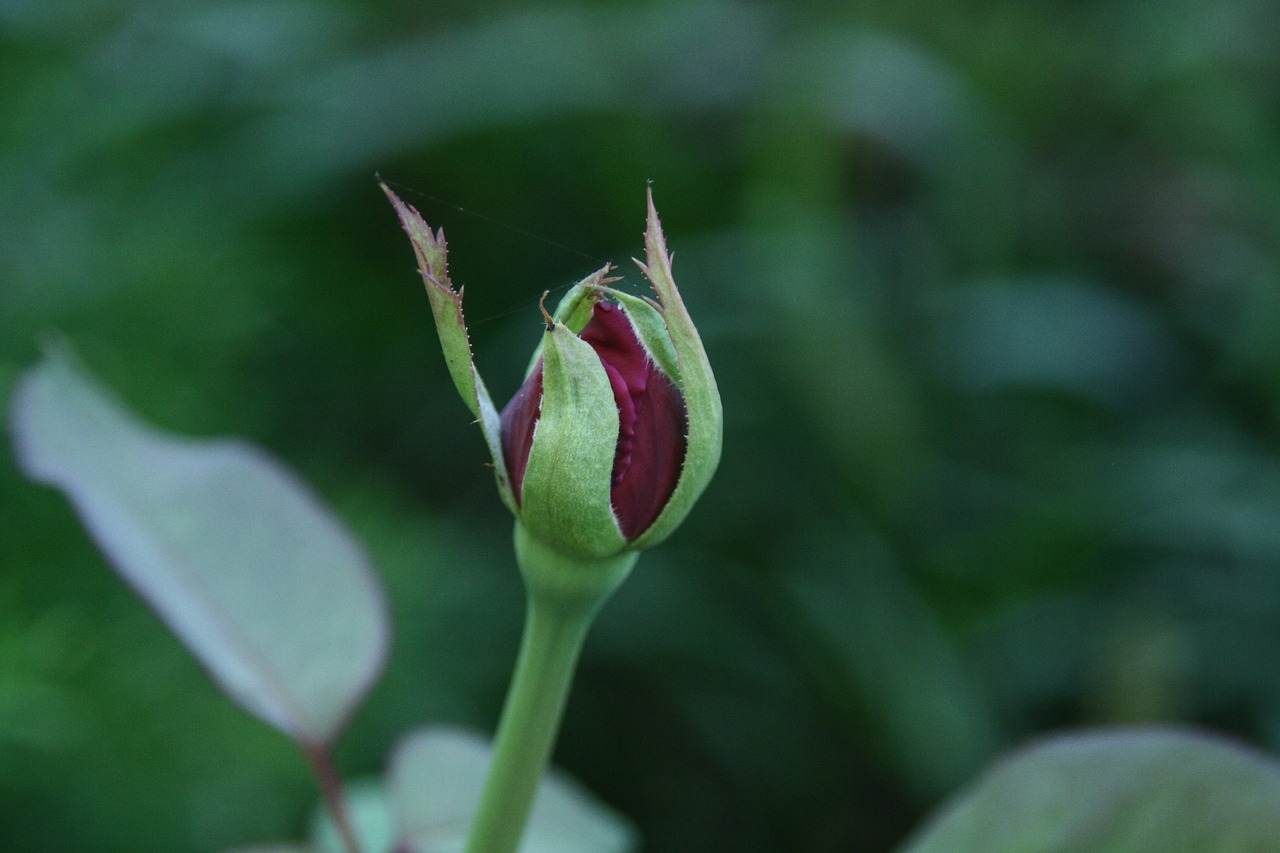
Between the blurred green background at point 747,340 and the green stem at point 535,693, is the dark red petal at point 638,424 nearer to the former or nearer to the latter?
the green stem at point 535,693

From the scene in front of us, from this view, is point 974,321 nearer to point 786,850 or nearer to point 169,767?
point 786,850

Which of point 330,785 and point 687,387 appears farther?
point 330,785

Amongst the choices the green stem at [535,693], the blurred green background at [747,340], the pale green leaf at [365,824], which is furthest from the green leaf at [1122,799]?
the blurred green background at [747,340]

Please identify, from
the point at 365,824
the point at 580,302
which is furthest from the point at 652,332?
the point at 365,824

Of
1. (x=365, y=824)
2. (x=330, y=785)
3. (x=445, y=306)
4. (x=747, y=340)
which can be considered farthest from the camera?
(x=747, y=340)

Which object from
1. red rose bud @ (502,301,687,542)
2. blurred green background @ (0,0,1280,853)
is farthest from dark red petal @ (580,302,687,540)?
blurred green background @ (0,0,1280,853)

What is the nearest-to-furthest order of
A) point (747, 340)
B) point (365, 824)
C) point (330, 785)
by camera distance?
point (330, 785)
point (365, 824)
point (747, 340)

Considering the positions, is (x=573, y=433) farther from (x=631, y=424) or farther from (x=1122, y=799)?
(x=1122, y=799)
